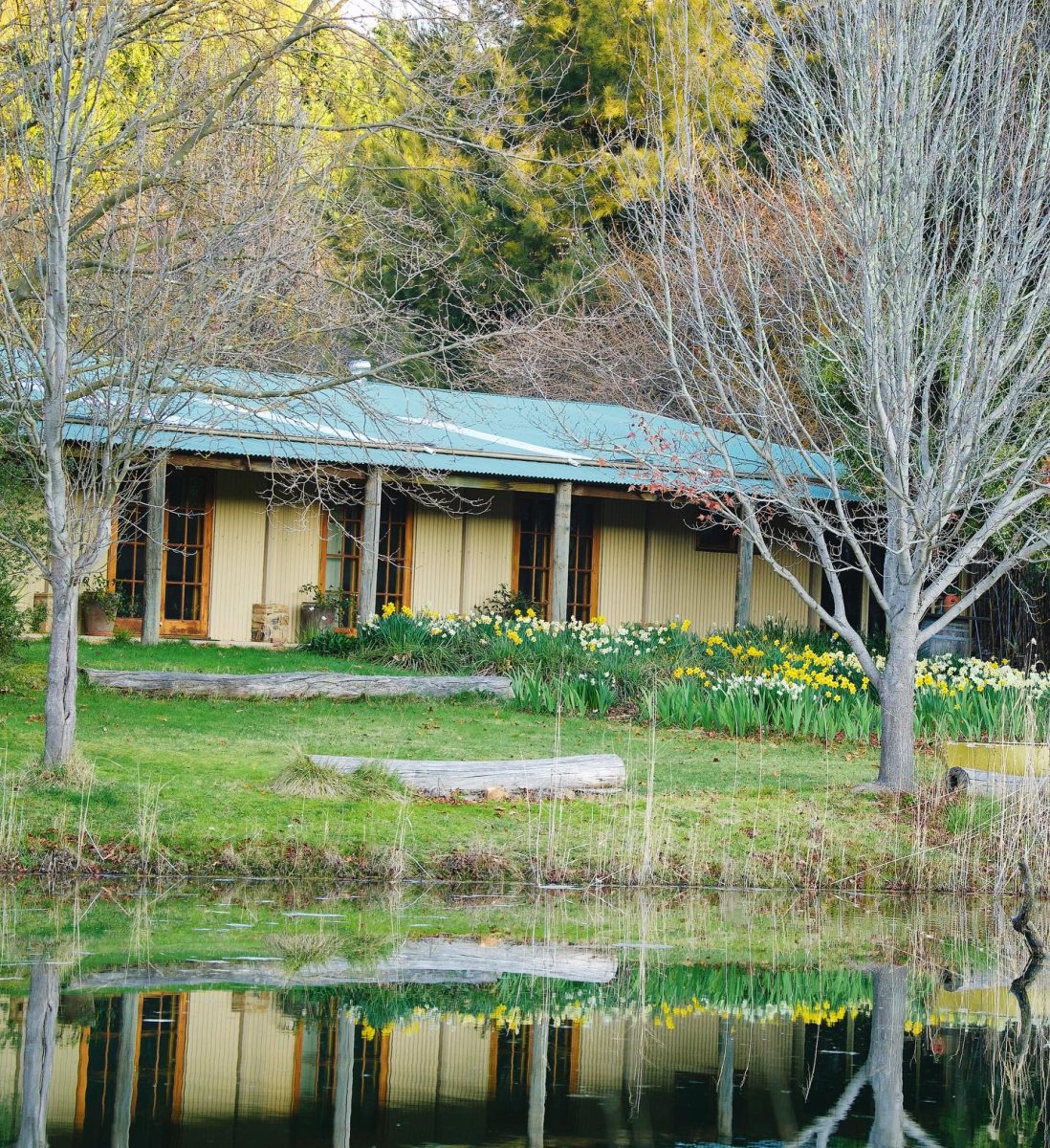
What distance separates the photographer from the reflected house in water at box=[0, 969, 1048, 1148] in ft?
21.5

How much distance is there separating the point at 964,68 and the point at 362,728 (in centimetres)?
741

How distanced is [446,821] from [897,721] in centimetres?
363

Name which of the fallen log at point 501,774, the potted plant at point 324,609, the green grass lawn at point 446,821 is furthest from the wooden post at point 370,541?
the fallen log at point 501,774

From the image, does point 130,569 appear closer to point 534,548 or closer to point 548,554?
point 534,548

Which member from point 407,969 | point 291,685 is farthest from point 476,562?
point 407,969

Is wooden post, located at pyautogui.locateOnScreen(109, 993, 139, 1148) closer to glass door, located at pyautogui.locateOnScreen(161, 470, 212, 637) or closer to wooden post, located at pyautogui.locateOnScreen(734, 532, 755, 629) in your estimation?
glass door, located at pyautogui.locateOnScreen(161, 470, 212, 637)

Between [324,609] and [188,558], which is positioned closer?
[188,558]

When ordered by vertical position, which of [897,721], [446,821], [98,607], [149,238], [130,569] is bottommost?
[446,821]

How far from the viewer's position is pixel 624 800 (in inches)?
482

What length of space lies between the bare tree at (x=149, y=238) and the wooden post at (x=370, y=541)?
413cm

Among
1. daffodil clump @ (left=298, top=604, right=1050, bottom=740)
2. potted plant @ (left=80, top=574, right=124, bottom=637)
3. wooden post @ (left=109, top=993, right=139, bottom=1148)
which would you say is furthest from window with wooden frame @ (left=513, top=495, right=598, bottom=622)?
wooden post @ (left=109, top=993, right=139, bottom=1148)

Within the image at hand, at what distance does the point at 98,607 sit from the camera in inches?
814

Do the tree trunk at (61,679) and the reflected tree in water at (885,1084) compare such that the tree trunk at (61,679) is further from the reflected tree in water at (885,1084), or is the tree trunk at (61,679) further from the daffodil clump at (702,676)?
the reflected tree in water at (885,1084)

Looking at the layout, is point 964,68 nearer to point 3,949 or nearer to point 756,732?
point 756,732
